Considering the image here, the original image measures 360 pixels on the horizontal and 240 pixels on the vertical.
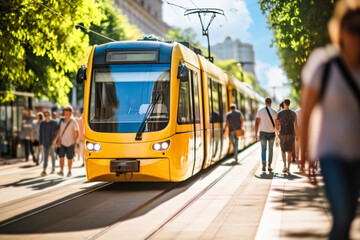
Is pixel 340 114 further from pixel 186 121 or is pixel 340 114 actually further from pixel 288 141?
pixel 288 141

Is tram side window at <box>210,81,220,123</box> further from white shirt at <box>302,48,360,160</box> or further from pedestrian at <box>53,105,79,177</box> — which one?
white shirt at <box>302,48,360,160</box>

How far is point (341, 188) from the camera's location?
3916 mm

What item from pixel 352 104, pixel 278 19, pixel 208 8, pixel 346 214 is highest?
pixel 208 8

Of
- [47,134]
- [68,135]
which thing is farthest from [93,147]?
[47,134]

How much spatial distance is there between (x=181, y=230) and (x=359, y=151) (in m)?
3.82

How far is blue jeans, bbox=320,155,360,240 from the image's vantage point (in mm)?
3898

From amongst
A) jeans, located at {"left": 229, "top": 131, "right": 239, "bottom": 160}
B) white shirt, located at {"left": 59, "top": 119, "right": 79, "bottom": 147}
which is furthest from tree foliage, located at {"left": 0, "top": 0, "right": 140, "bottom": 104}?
jeans, located at {"left": 229, "top": 131, "right": 239, "bottom": 160}

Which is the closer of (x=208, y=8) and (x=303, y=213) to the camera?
(x=303, y=213)

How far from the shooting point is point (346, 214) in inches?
156

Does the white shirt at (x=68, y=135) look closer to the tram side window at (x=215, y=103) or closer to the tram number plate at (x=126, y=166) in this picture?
the tram side window at (x=215, y=103)

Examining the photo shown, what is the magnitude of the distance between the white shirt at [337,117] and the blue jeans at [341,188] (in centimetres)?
6

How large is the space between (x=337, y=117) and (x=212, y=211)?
16.9 feet

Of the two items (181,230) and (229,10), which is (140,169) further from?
(229,10)

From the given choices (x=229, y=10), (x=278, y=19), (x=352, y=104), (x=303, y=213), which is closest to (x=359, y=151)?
(x=352, y=104)
